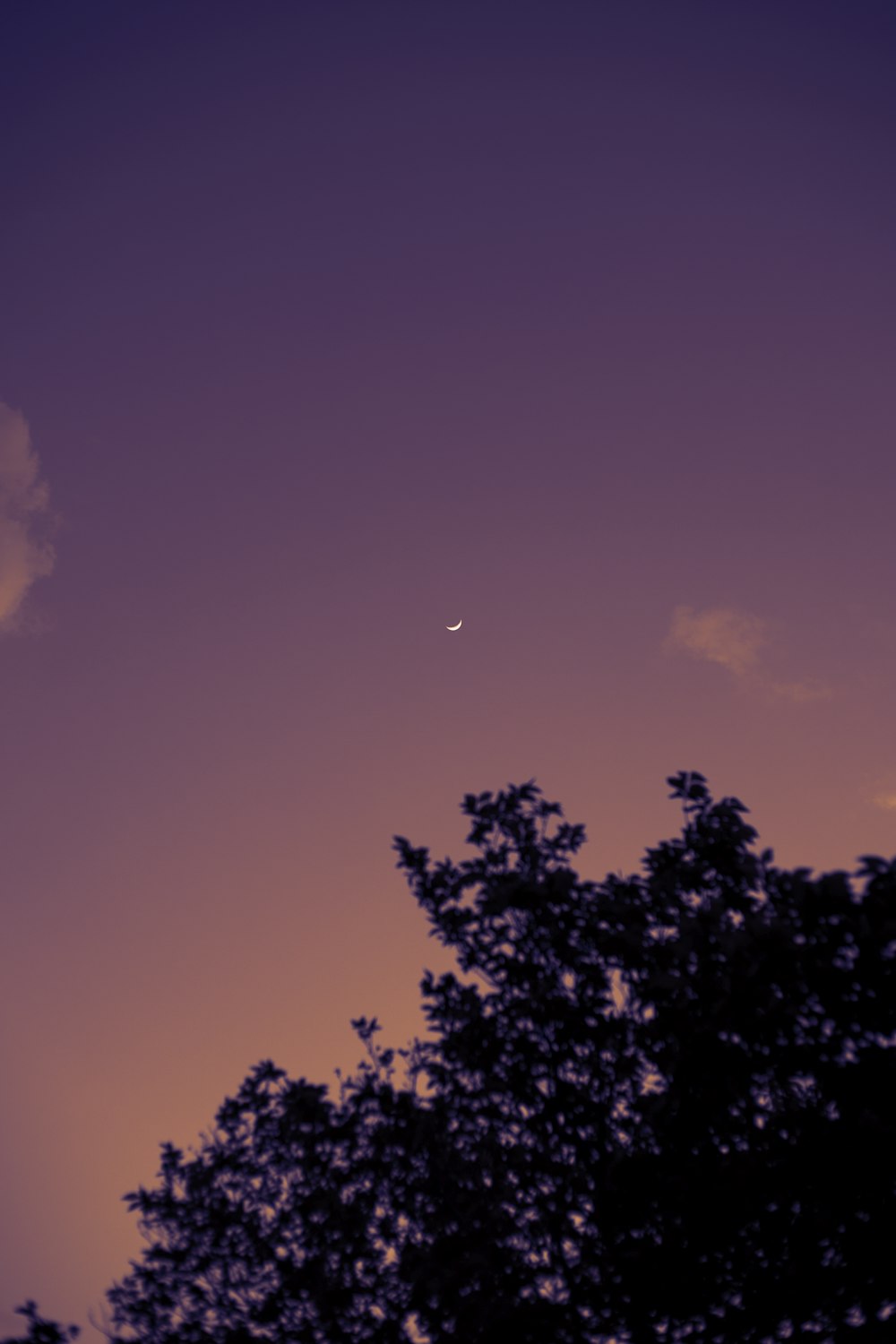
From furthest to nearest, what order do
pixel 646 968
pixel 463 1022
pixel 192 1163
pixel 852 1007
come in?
pixel 192 1163
pixel 463 1022
pixel 646 968
pixel 852 1007

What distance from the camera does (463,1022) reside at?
562 inches

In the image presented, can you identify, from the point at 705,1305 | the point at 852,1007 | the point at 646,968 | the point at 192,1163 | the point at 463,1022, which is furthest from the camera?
the point at 192,1163

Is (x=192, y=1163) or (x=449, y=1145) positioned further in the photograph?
(x=192, y=1163)

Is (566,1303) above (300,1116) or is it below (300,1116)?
below

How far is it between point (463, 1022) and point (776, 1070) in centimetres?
444

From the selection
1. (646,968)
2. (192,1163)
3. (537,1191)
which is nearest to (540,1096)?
(537,1191)

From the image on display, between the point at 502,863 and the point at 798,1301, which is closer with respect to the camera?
the point at 798,1301

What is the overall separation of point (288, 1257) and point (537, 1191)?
13.7 feet

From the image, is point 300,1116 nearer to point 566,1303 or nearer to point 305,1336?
point 305,1336

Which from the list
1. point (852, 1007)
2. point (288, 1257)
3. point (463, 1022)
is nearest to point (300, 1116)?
point (288, 1257)

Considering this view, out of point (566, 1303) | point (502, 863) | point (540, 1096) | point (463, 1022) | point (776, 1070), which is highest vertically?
point (502, 863)

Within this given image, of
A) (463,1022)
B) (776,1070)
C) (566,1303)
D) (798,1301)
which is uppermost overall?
(463,1022)

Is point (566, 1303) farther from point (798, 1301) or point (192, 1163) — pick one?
point (192, 1163)

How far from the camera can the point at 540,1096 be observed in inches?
527
